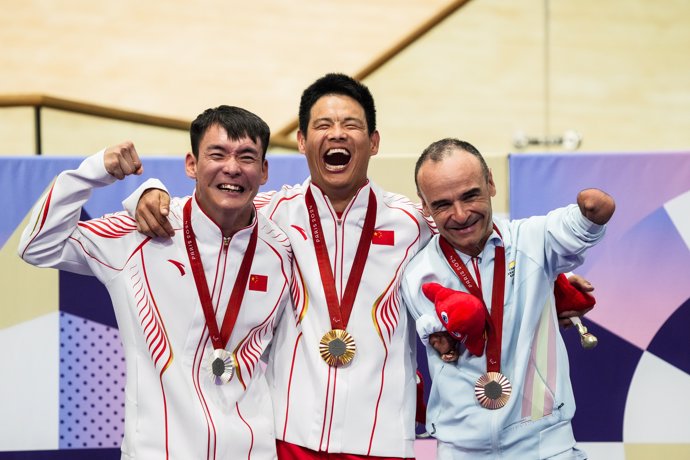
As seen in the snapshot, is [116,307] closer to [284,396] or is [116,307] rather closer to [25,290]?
[284,396]

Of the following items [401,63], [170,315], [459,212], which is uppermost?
[401,63]

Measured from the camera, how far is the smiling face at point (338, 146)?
2635mm

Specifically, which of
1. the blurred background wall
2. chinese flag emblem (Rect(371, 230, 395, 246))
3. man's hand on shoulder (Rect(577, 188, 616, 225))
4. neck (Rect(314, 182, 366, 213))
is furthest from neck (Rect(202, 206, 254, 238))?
the blurred background wall

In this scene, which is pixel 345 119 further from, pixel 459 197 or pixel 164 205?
pixel 164 205

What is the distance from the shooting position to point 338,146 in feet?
8.64

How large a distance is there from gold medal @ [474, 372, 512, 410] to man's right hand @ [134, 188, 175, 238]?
0.98 m

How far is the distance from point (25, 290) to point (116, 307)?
1015mm

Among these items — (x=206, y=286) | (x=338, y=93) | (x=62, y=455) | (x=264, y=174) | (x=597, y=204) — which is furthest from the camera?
(x=62, y=455)

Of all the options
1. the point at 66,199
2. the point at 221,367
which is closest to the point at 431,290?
the point at 221,367

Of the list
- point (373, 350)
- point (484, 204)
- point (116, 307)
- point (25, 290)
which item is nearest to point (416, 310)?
point (373, 350)

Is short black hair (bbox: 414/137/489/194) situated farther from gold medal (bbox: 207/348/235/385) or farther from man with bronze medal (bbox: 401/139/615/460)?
gold medal (bbox: 207/348/235/385)

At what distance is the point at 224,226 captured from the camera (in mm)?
2533

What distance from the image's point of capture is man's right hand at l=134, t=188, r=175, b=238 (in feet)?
8.06

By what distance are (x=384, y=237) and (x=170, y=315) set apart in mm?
682
